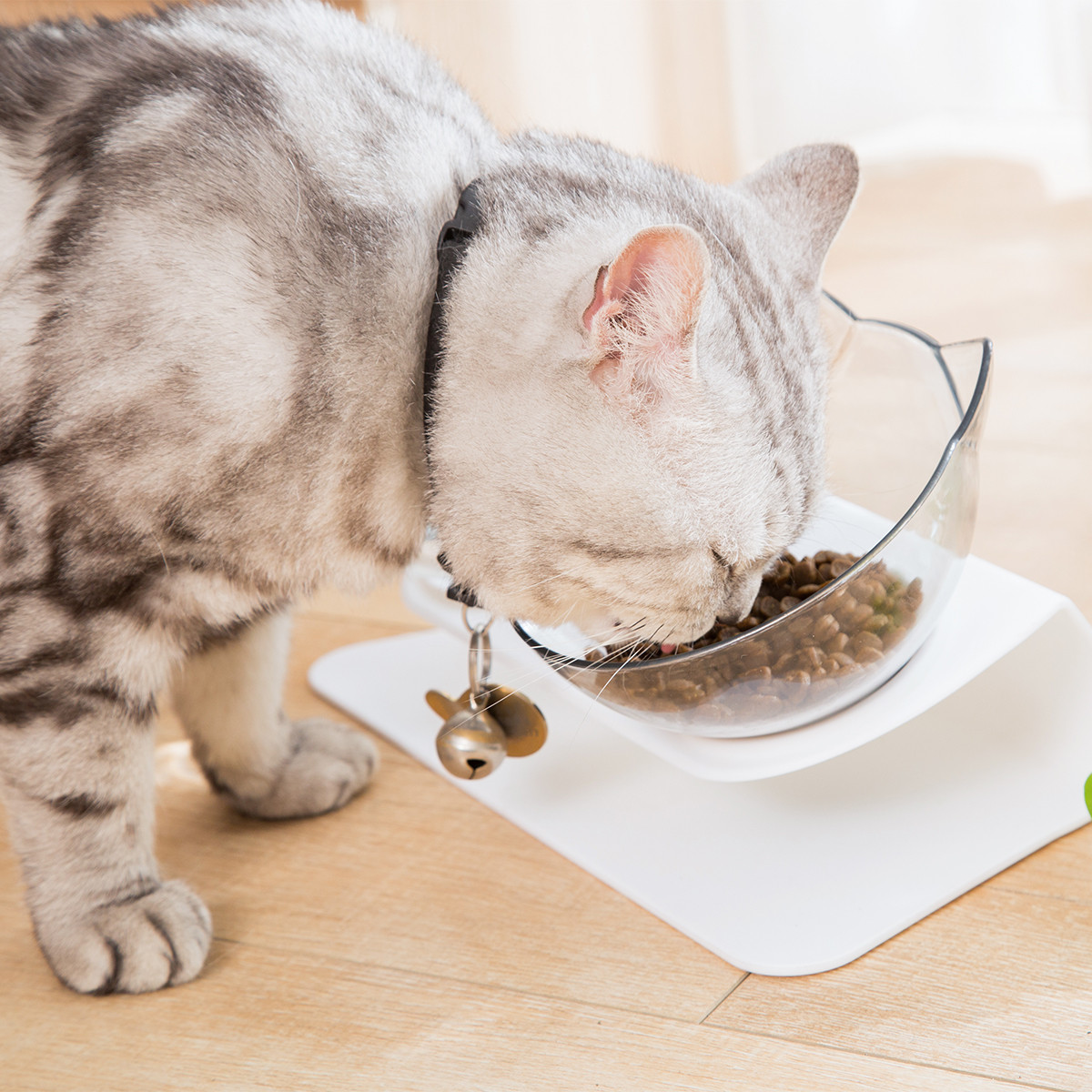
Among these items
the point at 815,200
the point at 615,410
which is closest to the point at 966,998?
the point at 615,410

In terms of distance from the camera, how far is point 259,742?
3.75ft

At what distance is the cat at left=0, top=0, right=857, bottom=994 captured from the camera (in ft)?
2.65

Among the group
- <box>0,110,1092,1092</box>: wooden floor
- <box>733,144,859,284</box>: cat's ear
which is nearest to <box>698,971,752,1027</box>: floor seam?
<box>0,110,1092,1092</box>: wooden floor

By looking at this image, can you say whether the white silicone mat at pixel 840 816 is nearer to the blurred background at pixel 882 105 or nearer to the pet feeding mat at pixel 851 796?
the pet feeding mat at pixel 851 796

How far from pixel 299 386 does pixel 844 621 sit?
1.40 feet

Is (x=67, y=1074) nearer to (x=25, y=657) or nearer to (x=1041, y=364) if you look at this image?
(x=25, y=657)

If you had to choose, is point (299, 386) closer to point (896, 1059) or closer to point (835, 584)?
point (835, 584)

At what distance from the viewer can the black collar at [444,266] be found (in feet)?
2.75

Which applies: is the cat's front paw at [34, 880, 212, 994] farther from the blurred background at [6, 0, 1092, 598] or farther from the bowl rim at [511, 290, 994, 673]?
the blurred background at [6, 0, 1092, 598]

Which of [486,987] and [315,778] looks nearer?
[486,987]

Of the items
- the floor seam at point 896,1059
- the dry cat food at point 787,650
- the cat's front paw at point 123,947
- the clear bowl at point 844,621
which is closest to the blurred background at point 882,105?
the clear bowl at point 844,621

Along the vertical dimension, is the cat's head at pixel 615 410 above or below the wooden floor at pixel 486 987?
above

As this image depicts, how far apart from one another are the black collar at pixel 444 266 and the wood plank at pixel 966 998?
1.55 ft

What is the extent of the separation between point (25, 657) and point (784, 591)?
0.57 m
